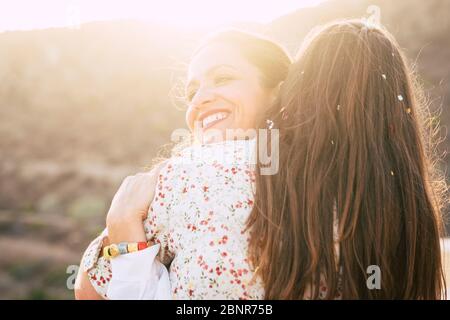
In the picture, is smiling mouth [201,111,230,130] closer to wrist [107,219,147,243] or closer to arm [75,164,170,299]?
arm [75,164,170,299]

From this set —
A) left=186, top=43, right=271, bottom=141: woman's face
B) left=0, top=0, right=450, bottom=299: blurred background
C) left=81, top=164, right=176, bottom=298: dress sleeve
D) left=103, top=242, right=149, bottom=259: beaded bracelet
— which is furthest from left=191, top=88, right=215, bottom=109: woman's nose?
left=0, top=0, right=450, bottom=299: blurred background

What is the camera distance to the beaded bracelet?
1.34 metres

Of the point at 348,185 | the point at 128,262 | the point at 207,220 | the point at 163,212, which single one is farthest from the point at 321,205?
the point at 128,262

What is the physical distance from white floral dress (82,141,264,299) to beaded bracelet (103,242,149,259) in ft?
0.11

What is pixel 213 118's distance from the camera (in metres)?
1.70

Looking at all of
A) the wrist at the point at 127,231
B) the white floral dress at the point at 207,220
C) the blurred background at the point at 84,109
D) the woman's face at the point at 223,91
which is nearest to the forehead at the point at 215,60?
the woman's face at the point at 223,91

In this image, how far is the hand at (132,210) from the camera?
4.49 ft

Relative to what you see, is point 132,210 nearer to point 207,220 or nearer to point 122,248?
point 122,248

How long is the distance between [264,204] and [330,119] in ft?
0.86

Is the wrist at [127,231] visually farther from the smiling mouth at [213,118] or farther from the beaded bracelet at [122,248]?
the smiling mouth at [213,118]

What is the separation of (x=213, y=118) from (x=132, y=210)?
1.47 feet

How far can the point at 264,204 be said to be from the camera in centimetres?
122

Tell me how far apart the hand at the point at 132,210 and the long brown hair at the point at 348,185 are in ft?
0.96
